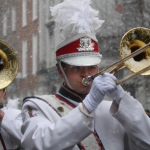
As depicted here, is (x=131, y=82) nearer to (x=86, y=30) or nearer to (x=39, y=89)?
(x=39, y=89)

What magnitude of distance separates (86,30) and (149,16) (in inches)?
431

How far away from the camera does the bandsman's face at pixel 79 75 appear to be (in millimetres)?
3598

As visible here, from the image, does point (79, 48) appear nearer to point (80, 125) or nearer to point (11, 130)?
point (80, 125)

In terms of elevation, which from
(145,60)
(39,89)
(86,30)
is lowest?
(39,89)

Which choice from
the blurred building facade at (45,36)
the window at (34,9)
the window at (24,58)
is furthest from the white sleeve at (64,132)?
the window at (34,9)

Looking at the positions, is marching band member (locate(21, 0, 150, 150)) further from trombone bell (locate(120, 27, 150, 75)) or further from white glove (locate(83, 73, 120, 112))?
trombone bell (locate(120, 27, 150, 75))

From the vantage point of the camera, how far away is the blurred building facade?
1608cm

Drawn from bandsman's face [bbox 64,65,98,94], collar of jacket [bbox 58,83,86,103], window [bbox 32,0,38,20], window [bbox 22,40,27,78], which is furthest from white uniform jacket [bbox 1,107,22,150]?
window [bbox 32,0,38,20]

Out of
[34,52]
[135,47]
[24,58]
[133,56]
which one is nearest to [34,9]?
[34,52]

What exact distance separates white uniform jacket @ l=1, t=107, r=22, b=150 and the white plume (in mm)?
1277

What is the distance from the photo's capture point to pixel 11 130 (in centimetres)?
468

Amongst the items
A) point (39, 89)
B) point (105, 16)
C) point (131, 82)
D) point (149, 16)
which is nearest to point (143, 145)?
point (149, 16)

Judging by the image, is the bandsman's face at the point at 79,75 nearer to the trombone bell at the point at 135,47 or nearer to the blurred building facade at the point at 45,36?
the trombone bell at the point at 135,47

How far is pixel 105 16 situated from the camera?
59.9 feet
